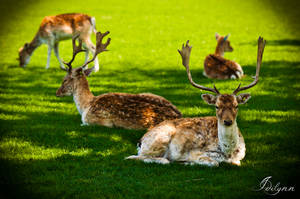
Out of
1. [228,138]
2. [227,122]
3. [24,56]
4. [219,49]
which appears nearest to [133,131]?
[228,138]

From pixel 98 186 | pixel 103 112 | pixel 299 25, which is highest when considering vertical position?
pixel 299 25

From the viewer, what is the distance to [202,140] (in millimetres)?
5516

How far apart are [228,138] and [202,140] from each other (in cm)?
42

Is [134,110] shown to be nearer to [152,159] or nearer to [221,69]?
[152,159]

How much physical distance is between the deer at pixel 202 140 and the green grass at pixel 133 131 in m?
0.16

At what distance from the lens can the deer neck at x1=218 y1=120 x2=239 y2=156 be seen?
5156mm

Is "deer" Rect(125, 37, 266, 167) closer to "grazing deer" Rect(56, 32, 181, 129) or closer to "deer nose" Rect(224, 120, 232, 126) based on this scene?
"deer nose" Rect(224, 120, 232, 126)

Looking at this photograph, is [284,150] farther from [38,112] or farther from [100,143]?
[38,112]

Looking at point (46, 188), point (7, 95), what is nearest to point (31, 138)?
point (46, 188)

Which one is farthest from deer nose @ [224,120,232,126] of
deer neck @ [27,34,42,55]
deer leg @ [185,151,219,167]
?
deer neck @ [27,34,42,55]

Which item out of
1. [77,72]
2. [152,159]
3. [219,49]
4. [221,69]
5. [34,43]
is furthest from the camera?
[34,43]

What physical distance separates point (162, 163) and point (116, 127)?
6.26ft

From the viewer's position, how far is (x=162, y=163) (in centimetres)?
541

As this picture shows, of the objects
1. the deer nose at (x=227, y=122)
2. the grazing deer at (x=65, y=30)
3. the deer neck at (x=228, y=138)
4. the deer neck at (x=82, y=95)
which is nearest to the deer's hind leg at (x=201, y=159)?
the deer neck at (x=228, y=138)
